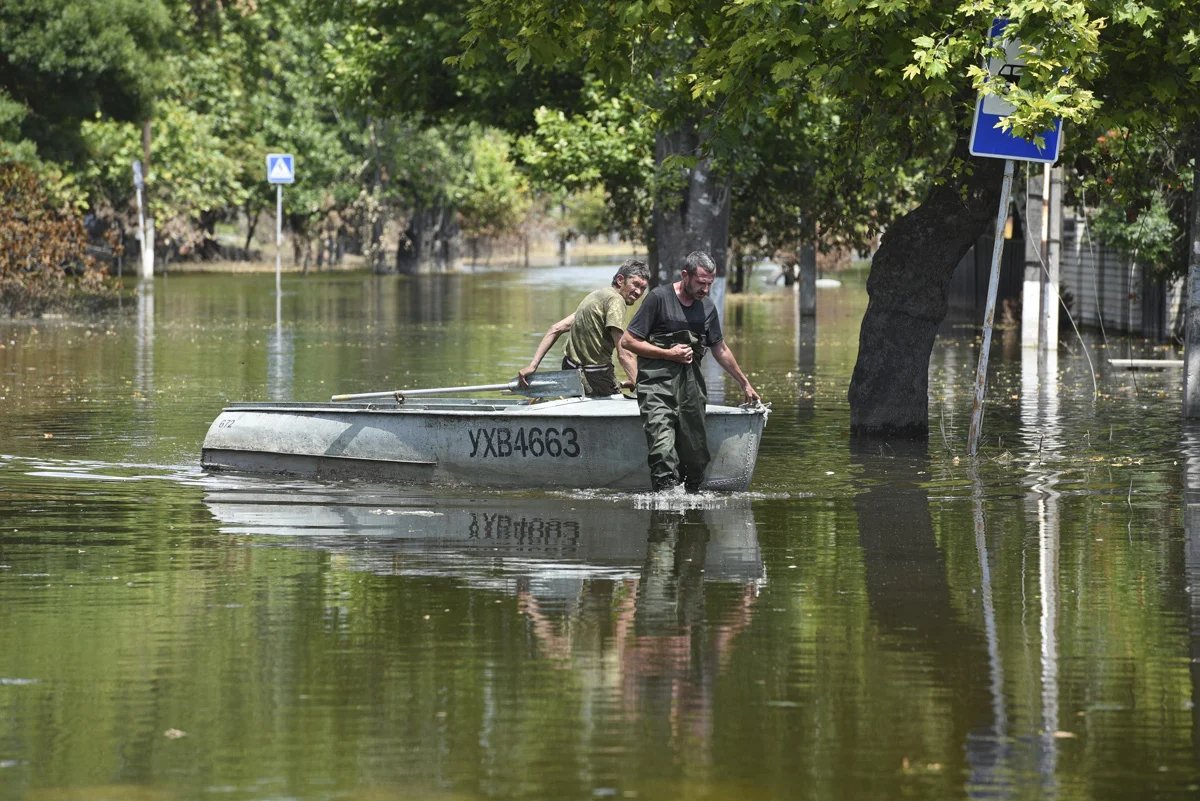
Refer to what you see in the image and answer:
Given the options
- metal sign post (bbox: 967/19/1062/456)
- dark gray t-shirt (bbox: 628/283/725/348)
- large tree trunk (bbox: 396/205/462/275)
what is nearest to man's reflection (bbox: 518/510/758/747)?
dark gray t-shirt (bbox: 628/283/725/348)

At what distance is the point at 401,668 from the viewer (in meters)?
8.24

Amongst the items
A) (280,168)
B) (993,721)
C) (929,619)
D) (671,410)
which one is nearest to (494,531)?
(671,410)

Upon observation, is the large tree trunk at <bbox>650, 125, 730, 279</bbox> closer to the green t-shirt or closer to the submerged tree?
the submerged tree

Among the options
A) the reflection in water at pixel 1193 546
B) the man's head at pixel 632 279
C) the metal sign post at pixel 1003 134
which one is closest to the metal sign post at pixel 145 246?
the reflection in water at pixel 1193 546

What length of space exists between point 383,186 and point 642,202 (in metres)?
36.4

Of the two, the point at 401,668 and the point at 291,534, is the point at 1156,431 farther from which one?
the point at 401,668

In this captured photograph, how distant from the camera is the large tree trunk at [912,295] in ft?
57.6

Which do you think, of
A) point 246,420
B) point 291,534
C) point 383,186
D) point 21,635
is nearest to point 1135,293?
point 246,420

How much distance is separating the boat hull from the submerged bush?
919 inches

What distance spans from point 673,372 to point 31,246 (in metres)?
27.4

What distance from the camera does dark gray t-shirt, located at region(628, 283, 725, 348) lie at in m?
13.4

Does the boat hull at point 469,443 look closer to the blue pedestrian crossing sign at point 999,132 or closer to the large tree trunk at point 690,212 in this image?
the blue pedestrian crossing sign at point 999,132

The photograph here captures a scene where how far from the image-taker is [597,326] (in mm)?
15070

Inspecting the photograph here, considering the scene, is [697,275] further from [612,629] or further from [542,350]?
[612,629]
